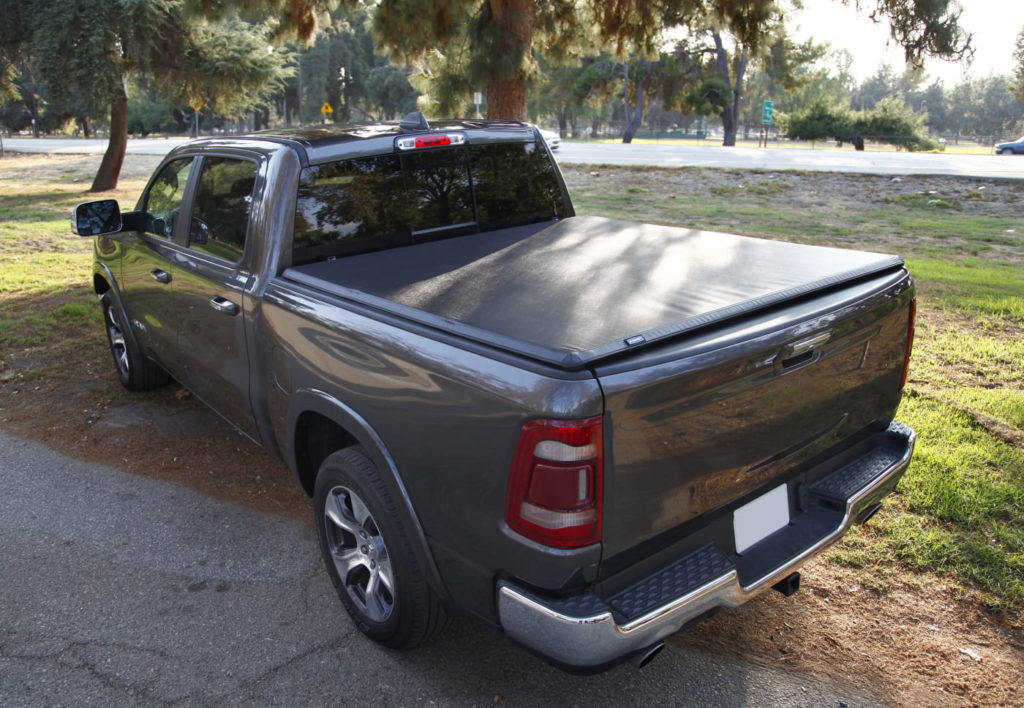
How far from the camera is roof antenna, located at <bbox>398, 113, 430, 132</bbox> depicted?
3.80 meters

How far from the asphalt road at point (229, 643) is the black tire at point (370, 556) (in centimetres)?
17

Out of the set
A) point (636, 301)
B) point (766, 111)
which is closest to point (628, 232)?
point (636, 301)

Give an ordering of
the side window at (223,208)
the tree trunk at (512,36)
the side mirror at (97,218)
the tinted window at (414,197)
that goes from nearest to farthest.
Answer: the tinted window at (414,197), the side window at (223,208), the side mirror at (97,218), the tree trunk at (512,36)

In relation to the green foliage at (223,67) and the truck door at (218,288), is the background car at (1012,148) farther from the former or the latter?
the truck door at (218,288)

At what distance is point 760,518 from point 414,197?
7.15 ft

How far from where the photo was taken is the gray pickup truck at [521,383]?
6.99ft

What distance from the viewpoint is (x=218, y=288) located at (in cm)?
355

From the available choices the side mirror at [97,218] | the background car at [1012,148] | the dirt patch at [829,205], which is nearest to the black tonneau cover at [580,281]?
the side mirror at [97,218]

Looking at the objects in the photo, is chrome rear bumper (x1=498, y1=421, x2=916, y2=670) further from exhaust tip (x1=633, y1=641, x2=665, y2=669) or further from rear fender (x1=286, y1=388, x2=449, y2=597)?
rear fender (x1=286, y1=388, x2=449, y2=597)

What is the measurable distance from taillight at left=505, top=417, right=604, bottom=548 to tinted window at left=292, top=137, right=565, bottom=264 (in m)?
1.69

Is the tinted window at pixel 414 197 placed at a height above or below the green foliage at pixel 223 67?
below

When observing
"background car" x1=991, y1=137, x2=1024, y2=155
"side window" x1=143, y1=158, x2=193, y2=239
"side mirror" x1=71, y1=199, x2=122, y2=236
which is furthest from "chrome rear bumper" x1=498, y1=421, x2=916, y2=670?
"background car" x1=991, y1=137, x2=1024, y2=155

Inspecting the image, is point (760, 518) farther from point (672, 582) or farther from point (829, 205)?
point (829, 205)

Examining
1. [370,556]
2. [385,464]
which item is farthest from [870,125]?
[385,464]
